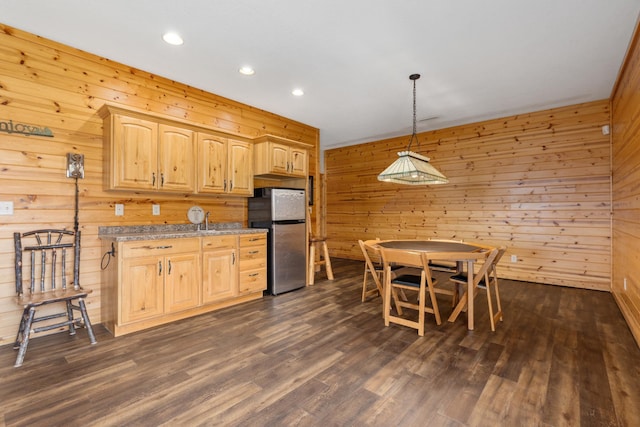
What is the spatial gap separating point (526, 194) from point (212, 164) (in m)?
4.67

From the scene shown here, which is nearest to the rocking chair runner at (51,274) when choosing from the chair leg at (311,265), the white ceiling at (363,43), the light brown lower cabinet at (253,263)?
the light brown lower cabinet at (253,263)

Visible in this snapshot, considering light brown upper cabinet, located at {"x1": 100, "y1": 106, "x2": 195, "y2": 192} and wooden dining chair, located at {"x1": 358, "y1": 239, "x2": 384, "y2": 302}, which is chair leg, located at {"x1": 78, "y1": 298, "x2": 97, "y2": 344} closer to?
light brown upper cabinet, located at {"x1": 100, "y1": 106, "x2": 195, "y2": 192}

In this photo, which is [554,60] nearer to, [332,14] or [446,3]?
[446,3]

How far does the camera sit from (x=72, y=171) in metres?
2.84

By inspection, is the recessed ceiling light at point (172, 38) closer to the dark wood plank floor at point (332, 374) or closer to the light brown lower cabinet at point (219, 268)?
the light brown lower cabinet at point (219, 268)

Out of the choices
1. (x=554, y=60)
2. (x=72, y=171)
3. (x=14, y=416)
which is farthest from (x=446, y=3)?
(x=14, y=416)

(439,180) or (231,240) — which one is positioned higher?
(439,180)

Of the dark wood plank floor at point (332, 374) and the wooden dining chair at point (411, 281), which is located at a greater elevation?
the wooden dining chair at point (411, 281)

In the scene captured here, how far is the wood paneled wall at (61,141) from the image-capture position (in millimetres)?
2584

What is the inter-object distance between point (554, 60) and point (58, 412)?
494 cm

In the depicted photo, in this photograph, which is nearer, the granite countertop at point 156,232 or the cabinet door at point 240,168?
the granite countertop at point 156,232

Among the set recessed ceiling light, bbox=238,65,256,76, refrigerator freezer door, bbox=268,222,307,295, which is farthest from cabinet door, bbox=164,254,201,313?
recessed ceiling light, bbox=238,65,256,76

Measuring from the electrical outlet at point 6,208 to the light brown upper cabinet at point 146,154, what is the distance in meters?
0.71

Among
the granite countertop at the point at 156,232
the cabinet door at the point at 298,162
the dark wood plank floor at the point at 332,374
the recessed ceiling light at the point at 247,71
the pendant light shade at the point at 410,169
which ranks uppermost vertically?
the recessed ceiling light at the point at 247,71
